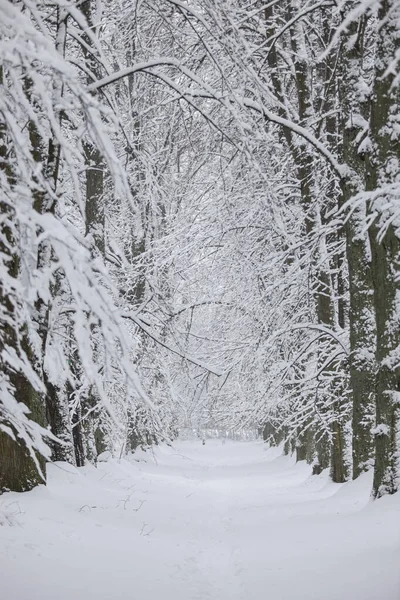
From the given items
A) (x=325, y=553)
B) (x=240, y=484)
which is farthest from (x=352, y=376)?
(x=240, y=484)

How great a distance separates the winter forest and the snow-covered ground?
0.51m

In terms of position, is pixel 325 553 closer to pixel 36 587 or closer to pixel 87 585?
pixel 87 585

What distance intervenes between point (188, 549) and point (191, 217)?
6674 mm

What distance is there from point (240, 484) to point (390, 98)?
41.8 ft

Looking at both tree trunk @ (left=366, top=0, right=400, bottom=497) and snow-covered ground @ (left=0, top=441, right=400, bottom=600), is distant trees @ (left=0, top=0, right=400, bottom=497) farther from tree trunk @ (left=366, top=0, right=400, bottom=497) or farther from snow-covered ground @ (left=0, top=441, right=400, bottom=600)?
snow-covered ground @ (left=0, top=441, right=400, bottom=600)

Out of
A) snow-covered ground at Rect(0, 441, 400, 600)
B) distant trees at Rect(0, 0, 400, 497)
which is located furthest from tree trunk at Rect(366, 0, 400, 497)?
snow-covered ground at Rect(0, 441, 400, 600)

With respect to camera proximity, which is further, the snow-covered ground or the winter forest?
the snow-covered ground

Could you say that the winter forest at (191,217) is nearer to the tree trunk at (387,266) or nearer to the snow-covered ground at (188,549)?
the tree trunk at (387,266)

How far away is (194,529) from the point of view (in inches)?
313

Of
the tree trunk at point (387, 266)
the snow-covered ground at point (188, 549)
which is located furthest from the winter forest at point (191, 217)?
the snow-covered ground at point (188, 549)

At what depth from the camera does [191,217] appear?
11578 mm

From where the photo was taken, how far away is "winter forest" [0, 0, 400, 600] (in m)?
2.77

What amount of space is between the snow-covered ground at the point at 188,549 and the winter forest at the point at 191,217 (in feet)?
1.66

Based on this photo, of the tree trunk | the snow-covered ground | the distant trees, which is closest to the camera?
the distant trees
